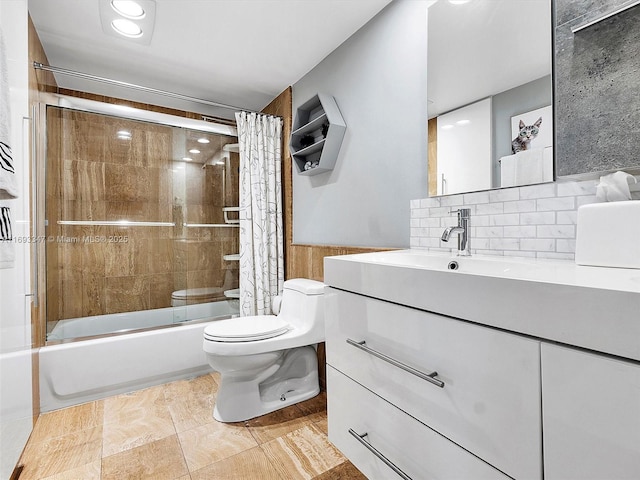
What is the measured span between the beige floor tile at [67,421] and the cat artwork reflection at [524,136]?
7.66ft

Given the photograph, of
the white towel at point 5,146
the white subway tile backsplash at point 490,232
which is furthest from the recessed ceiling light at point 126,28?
the white subway tile backsplash at point 490,232

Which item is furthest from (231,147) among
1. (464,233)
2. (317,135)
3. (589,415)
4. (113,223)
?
(589,415)

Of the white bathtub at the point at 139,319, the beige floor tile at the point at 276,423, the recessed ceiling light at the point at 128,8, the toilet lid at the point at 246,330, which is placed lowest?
the beige floor tile at the point at 276,423

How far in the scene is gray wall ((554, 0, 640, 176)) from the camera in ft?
2.84

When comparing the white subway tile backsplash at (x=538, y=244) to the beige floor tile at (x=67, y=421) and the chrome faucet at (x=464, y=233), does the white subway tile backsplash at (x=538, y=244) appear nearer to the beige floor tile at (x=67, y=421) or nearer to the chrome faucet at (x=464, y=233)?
the chrome faucet at (x=464, y=233)

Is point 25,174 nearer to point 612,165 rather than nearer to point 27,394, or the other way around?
point 27,394

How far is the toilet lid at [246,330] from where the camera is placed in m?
1.71

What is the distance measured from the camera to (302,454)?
1493mm

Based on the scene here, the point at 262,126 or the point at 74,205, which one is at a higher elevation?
the point at 262,126

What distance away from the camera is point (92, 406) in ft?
6.37

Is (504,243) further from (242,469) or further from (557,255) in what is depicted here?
(242,469)

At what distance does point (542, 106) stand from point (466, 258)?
55cm

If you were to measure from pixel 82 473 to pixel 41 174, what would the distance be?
1689mm

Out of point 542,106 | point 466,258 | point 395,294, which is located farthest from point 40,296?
point 542,106
